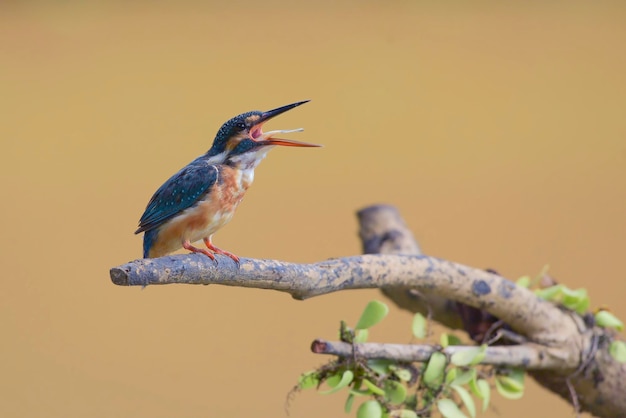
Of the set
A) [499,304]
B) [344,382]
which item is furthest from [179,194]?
[499,304]

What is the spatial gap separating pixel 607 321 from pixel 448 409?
0.48m

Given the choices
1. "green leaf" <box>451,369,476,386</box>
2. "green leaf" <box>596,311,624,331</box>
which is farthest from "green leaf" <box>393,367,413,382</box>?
"green leaf" <box>596,311,624,331</box>

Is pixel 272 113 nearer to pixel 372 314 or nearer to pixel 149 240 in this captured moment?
pixel 149 240

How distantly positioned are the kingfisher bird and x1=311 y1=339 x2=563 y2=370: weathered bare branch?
323mm

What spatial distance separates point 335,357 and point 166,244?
445 mm

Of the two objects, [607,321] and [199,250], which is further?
[607,321]

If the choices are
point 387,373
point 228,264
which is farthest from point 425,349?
point 228,264

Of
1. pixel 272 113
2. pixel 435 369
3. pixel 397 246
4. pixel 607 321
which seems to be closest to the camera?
pixel 272 113

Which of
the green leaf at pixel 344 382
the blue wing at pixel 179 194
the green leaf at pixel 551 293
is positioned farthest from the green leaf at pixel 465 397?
the blue wing at pixel 179 194

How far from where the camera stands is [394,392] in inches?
57.0

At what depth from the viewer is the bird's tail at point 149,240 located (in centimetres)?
112

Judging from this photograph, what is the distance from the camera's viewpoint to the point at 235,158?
1.09 meters

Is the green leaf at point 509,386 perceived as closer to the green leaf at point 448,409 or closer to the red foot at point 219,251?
the green leaf at point 448,409

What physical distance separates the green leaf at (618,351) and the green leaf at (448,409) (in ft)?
1.40
